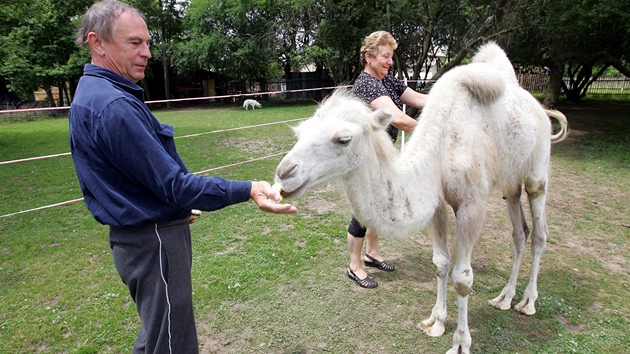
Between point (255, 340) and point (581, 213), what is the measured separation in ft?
17.6

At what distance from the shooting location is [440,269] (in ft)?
10.3

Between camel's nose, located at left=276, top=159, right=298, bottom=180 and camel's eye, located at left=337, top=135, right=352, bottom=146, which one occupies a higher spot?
camel's eye, located at left=337, top=135, right=352, bottom=146

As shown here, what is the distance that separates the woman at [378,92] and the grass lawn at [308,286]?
10.9 inches

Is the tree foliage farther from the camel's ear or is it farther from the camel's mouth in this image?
the camel's mouth

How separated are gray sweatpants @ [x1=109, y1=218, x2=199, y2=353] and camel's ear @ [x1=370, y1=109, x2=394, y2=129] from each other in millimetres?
1333

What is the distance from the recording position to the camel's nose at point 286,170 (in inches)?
76.6

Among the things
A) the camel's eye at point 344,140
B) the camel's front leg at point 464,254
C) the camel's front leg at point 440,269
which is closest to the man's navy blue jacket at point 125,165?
the camel's eye at point 344,140

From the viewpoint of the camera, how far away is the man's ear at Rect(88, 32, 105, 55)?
1.53 meters

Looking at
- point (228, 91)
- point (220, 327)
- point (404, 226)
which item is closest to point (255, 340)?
point (220, 327)

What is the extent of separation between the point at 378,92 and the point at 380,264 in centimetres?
208

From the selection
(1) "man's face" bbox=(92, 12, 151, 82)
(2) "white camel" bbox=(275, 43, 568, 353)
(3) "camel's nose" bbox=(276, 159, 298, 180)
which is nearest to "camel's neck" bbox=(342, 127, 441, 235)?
(2) "white camel" bbox=(275, 43, 568, 353)

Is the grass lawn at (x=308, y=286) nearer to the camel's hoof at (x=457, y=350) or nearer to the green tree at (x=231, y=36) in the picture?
the camel's hoof at (x=457, y=350)

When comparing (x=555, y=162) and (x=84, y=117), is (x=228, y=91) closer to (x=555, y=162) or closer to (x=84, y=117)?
(x=555, y=162)

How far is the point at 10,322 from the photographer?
3289 mm
